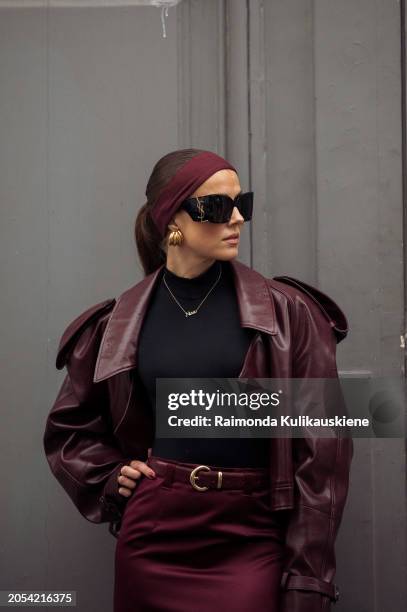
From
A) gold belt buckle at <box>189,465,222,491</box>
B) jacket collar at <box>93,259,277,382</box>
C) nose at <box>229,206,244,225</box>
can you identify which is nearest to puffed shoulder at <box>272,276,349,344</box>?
jacket collar at <box>93,259,277,382</box>

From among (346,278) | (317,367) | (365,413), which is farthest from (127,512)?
(346,278)

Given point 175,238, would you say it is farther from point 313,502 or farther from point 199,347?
point 313,502

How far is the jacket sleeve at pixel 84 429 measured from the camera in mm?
2551

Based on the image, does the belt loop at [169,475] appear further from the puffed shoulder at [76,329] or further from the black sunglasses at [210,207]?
the black sunglasses at [210,207]

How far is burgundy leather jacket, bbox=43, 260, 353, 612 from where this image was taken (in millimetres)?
2266

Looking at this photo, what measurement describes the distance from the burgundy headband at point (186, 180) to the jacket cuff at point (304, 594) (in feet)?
3.18

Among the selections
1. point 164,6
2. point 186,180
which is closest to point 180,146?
point 164,6

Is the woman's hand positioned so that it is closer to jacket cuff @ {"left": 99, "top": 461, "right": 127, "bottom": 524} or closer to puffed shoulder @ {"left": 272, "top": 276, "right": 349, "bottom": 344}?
jacket cuff @ {"left": 99, "top": 461, "right": 127, "bottom": 524}

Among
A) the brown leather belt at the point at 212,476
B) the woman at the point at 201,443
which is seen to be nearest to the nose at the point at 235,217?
the woman at the point at 201,443

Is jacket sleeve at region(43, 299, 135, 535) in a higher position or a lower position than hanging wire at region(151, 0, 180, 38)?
lower

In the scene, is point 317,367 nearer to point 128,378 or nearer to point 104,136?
point 128,378

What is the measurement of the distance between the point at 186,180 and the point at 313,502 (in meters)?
0.88

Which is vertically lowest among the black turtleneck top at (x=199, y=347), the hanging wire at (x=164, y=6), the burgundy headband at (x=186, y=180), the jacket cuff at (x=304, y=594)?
the jacket cuff at (x=304, y=594)

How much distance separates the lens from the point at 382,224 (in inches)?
118
